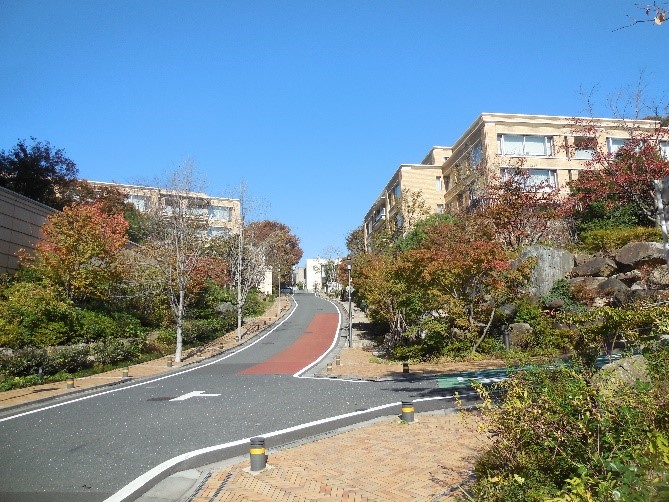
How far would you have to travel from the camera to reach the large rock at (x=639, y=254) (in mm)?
20578

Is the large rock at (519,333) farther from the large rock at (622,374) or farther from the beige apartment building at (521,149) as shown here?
the beige apartment building at (521,149)

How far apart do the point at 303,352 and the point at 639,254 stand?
17.1m

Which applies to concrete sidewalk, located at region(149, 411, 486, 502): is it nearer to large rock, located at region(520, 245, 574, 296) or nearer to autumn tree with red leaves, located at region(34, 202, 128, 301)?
large rock, located at region(520, 245, 574, 296)

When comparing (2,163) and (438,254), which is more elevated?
(2,163)

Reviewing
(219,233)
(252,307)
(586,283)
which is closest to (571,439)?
(586,283)

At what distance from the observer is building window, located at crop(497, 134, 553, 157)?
36031mm

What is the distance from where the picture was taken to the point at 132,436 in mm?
8945

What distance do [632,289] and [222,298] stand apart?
27910mm

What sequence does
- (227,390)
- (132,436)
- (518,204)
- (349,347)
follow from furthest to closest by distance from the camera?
(349,347) < (518,204) < (227,390) < (132,436)

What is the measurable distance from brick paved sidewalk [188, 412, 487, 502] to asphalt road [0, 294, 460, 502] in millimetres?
1013

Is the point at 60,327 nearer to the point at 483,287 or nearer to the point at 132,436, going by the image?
the point at 132,436

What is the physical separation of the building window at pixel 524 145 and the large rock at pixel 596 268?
49.3 ft

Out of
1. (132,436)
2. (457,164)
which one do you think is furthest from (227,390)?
(457,164)

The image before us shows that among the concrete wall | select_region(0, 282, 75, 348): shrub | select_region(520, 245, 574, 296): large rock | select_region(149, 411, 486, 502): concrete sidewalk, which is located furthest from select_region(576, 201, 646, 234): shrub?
the concrete wall
